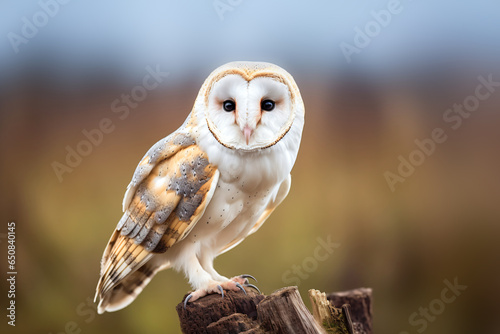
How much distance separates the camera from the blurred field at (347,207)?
1890 mm

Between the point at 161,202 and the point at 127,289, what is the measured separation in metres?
0.37

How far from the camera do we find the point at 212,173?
1.21 m

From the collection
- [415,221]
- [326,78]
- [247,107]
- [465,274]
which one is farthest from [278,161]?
[465,274]

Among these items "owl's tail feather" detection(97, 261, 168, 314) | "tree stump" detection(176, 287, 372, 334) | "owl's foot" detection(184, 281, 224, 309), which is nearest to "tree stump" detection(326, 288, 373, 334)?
"tree stump" detection(176, 287, 372, 334)

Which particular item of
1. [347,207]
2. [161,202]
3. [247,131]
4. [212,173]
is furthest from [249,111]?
[347,207]

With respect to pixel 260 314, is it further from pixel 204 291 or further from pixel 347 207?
pixel 347 207

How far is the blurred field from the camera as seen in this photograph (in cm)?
189

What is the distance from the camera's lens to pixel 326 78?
76.4 inches

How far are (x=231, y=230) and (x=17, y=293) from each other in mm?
1043

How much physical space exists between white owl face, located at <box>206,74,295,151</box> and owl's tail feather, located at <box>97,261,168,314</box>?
19.5 inches

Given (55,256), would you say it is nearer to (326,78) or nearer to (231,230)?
(231,230)

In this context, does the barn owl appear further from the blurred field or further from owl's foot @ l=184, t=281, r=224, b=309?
the blurred field

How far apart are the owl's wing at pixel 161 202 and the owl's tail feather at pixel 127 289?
0.08 meters

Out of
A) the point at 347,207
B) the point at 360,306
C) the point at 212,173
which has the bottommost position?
the point at 360,306
